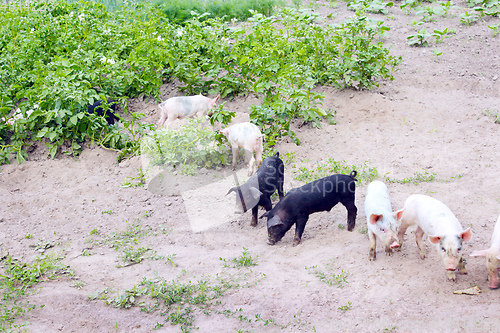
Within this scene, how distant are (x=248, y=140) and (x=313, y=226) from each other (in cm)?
158

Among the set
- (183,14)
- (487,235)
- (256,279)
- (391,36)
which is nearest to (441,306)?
(487,235)

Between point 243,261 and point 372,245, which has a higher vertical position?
point 372,245

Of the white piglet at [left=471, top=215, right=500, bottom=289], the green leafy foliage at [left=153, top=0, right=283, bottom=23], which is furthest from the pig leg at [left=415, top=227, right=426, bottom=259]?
the green leafy foliage at [left=153, top=0, right=283, bottom=23]

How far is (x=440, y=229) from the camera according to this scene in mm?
4180

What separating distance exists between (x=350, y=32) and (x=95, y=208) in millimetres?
5762

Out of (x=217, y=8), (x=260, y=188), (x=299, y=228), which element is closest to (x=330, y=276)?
(x=299, y=228)

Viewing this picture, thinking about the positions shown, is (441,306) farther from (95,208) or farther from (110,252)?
(95,208)

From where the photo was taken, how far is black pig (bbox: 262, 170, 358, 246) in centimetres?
516

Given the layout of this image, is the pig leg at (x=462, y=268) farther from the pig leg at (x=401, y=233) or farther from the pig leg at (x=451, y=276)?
the pig leg at (x=401, y=233)

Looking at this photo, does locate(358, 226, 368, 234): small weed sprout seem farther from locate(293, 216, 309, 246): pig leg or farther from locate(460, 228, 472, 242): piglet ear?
locate(460, 228, 472, 242): piglet ear

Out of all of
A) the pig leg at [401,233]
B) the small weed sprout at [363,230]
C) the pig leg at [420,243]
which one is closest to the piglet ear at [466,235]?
the pig leg at [420,243]

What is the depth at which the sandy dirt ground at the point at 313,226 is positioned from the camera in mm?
3992

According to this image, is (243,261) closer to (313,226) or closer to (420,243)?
(313,226)

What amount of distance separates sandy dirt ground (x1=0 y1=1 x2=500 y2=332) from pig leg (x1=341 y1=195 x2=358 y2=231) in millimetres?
87
